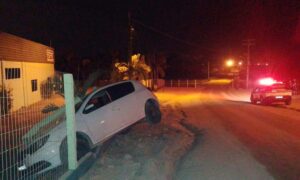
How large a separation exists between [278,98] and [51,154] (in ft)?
75.6

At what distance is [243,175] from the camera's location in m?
8.09

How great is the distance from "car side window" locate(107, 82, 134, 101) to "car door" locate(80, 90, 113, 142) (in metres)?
0.27

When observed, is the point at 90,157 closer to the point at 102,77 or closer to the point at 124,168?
the point at 124,168

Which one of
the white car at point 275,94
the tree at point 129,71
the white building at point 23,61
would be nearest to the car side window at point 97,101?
the white building at point 23,61

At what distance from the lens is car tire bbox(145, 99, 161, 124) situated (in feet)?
44.1

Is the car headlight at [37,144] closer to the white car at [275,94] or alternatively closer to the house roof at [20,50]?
the house roof at [20,50]

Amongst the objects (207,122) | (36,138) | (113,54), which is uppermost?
(113,54)

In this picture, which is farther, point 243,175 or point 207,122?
point 207,122

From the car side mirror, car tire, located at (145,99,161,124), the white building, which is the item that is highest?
the white building

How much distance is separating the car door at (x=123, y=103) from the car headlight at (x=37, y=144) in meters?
3.17

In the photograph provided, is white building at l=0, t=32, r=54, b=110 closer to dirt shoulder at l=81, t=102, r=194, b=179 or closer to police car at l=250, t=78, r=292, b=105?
dirt shoulder at l=81, t=102, r=194, b=179

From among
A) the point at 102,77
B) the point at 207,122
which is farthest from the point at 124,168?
the point at 102,77

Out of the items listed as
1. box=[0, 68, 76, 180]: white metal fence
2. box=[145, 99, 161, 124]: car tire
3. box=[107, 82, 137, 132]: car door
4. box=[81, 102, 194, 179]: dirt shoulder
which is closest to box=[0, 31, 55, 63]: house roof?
Result: box=[145, 99, 161, 124]: car tire

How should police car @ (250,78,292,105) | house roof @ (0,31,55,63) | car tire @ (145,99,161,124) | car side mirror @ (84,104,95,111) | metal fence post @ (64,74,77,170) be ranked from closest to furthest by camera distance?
metal fence post @ (64,74,77,170) < car side mirror @ (84,104,95,111) < car tire @ (145,99,161,124) < house roof @ (0,31,55,63) < police car @ (250,78,292,105)
